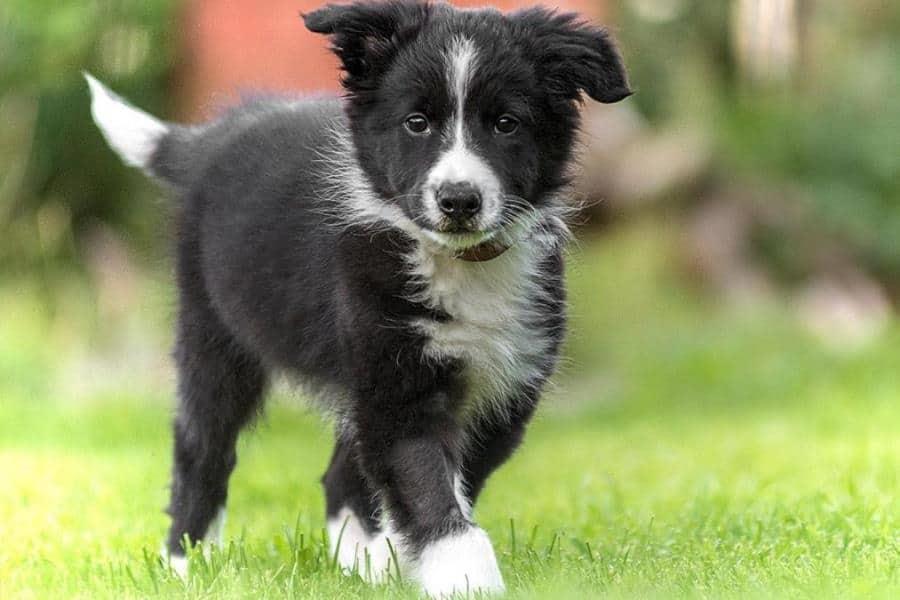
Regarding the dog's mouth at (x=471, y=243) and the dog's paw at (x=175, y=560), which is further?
the dog's paw at (x=175, y=560)

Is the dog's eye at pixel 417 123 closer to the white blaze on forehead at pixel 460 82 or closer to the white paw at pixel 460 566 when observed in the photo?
the white blaze on forehead at pixel 460 82

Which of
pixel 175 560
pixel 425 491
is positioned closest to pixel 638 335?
pixel 175 560

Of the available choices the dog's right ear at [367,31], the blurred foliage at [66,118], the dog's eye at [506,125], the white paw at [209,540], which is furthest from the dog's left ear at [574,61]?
the blurred foliage at [66,118]

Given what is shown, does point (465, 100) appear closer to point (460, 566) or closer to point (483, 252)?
point (483, 252)

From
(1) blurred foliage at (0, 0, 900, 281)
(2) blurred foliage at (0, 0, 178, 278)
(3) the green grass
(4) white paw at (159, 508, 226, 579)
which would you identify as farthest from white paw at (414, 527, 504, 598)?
(2) blurred foliage at (0, 0, 178, 278)

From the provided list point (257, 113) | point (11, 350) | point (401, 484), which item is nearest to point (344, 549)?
point (401, 484)

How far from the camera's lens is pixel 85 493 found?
696 centimetres

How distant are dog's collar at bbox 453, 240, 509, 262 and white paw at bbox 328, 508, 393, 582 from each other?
35.5 inches

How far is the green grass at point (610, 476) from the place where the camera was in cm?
468

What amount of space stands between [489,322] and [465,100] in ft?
2.27

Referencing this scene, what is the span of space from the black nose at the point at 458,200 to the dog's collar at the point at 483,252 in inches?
12.2

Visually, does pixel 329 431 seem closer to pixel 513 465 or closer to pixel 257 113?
pixel 257 113

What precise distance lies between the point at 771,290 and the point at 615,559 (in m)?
8.83

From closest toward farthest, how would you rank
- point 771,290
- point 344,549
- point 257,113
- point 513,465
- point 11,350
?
point 344,549, point 257,113, point 513,465, point 11,350, point 771,290
